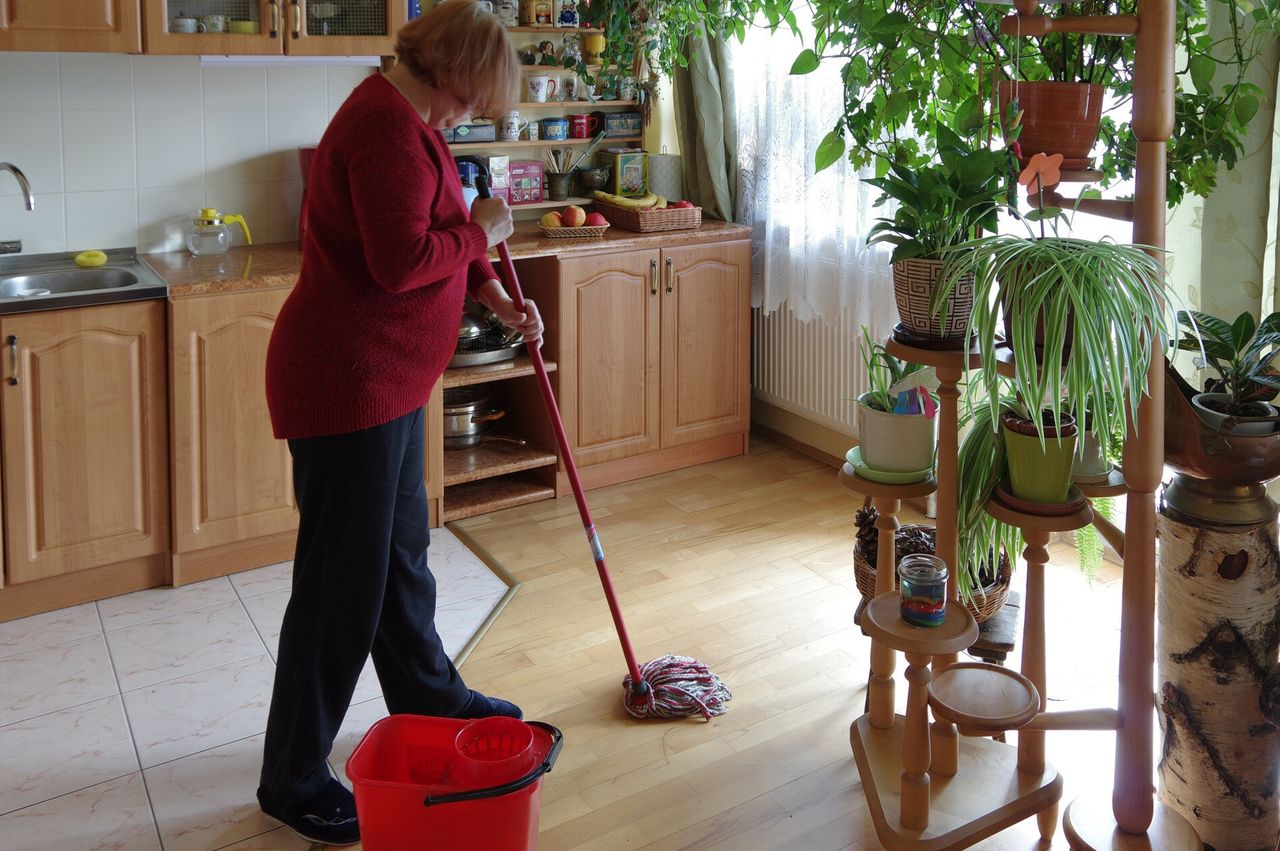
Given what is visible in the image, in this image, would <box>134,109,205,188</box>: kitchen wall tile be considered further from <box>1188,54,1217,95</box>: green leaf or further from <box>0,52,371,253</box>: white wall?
<box>1188,54,1217,95</box>: green leaf

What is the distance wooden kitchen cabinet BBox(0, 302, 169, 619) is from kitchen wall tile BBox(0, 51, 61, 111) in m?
0.74

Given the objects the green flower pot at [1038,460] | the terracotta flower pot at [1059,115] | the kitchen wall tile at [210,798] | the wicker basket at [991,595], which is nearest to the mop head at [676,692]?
the wicker basket at [991,595]

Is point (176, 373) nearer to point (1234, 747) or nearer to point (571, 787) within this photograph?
point (571, 787)

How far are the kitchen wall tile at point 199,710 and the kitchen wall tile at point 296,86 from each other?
1.73 m

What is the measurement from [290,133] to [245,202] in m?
0.25

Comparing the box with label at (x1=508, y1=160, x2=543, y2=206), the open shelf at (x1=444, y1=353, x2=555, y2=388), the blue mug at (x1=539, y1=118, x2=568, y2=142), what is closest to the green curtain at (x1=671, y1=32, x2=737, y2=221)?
the blue mug at (x1=539, y1=118, x2=568, y2=142)

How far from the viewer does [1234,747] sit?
213 cm

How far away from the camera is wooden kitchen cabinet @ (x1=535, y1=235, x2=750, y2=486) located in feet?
12.9

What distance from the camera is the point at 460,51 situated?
6.95 ft

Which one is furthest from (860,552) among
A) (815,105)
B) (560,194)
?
(560,194)

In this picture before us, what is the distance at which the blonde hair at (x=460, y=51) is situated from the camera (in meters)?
2.12

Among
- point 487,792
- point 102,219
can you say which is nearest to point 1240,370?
point 487,792

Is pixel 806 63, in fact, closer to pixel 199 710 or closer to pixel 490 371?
pixel 490 371

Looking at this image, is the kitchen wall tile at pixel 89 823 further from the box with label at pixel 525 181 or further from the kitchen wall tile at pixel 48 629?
the box with label at pixel 525 181
